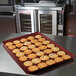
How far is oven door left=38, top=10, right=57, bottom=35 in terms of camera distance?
396 cm

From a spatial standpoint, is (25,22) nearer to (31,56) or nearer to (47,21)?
(47,21)

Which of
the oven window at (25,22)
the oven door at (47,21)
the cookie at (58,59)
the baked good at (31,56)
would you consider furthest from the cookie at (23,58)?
the oven window at (25,22)

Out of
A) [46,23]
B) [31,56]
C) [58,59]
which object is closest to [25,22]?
[46,23]

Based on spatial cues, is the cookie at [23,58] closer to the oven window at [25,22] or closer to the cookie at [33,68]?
the cookie at [33,68]

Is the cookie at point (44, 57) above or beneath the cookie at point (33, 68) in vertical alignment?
above

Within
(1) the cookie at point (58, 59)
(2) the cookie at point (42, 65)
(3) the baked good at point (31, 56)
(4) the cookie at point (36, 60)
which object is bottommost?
(2) the cookie at point (42, 65)

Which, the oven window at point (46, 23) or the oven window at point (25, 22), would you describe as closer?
the oven window at point (46, 23)

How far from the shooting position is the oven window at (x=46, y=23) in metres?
4.09

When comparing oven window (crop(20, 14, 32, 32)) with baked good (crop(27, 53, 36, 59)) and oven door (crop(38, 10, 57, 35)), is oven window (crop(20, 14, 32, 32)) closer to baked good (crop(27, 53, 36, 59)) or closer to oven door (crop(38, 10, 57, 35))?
oven door (crop(38, 10, 57, 35))

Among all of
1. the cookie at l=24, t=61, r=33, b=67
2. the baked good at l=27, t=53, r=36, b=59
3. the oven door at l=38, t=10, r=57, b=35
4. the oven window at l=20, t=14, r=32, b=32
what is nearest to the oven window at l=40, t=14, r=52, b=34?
the oven door at l=38, t=10, r=57, b=35

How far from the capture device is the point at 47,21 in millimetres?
4145

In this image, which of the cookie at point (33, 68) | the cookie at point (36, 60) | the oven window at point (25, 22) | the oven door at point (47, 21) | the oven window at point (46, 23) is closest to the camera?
the cookie at point (33, 68)

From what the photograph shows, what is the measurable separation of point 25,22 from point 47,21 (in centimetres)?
54

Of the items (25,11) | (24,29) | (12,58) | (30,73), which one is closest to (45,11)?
(25,11)
